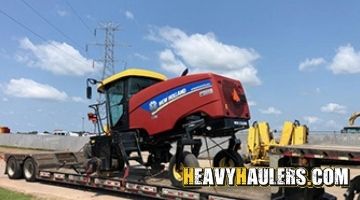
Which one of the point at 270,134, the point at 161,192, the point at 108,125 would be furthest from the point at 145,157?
the point at 270,134

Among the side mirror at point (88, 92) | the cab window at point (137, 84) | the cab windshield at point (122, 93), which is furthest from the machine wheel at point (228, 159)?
the side mirror at point (88, 92)

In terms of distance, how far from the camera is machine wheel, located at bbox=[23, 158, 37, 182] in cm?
1635

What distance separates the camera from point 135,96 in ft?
43.6

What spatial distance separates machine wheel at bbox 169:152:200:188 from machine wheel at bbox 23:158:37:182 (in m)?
6.42

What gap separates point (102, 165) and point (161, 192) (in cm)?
260

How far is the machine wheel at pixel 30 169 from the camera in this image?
53.6 ft

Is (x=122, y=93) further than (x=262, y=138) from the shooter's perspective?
No

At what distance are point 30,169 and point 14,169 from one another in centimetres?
84

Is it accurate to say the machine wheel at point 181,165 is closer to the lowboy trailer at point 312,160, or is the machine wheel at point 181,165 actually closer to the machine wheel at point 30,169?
the lowboy trailer at point 312,160

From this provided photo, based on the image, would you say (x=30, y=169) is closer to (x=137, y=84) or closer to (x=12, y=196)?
(x=12, y=196)

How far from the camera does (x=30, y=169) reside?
54.3 ft

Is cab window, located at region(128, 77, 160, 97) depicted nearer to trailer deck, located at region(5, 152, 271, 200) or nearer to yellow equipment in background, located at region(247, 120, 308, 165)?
trailer deck, located at region(5, 152, 271, 200)

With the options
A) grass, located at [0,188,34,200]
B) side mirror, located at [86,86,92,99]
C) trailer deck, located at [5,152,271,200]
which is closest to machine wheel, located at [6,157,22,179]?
trailer deck, located at [5,152,271,200]

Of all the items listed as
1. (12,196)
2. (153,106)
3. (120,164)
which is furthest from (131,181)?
(12,196)
